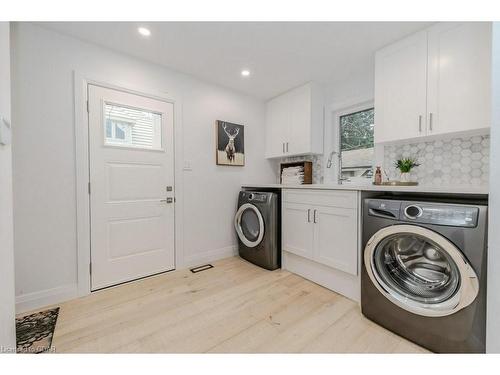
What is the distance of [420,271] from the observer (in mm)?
1397

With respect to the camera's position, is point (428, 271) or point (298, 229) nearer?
point (428, 271)

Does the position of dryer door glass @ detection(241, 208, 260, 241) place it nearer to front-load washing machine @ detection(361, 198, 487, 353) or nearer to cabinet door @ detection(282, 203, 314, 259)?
cabinet door @ detection(282, 203, 314, 259)

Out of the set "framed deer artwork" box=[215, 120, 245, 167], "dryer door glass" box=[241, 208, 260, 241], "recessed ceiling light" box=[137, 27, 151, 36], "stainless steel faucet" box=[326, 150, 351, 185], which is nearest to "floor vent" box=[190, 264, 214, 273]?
"dryer door glass" box=[241, 208, 260, 241]

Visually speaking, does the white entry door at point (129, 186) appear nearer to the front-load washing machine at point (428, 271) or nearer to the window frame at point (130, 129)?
the window frame at point (130, 129)

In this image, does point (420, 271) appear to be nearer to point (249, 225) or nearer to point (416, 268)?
point (416, 268)

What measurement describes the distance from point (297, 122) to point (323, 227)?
144 centimetres

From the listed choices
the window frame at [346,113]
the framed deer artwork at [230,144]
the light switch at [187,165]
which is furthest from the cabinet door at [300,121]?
the light switch at [187,165]

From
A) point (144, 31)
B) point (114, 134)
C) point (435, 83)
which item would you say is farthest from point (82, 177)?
point (435, 83)

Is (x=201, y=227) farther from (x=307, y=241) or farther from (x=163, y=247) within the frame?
(x=307, y=241)

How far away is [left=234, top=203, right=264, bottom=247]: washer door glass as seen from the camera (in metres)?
2.46

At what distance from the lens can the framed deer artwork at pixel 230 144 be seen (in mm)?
2662

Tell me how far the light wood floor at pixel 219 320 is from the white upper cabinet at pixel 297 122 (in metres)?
1.61

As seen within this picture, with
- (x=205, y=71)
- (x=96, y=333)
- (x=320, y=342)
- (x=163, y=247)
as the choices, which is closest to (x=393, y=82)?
(x=205, y=71)
